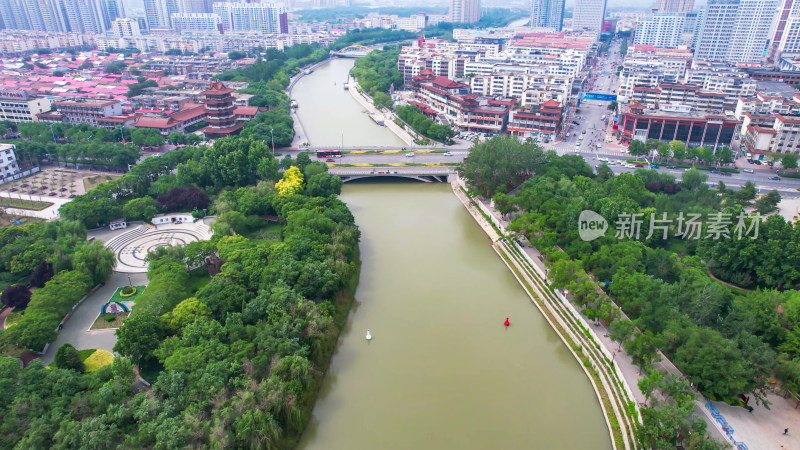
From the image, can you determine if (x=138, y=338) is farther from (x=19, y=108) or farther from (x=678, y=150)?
(x=19, y=108)

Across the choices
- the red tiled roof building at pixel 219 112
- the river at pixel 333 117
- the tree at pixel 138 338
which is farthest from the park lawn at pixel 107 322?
the river at pixel 333 117

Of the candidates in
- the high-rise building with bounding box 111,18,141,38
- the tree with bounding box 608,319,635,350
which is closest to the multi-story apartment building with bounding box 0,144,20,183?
the tree with bounding box 608,319,635,350

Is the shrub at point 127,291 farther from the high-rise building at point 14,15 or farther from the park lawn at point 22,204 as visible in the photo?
the high-rise building at point 14,15

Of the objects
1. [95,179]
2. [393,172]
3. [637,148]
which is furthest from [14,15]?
[637,148]

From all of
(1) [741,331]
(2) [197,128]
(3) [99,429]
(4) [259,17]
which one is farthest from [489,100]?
(4) [259,17]

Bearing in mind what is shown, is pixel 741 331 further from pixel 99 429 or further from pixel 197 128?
pixel 197 128
